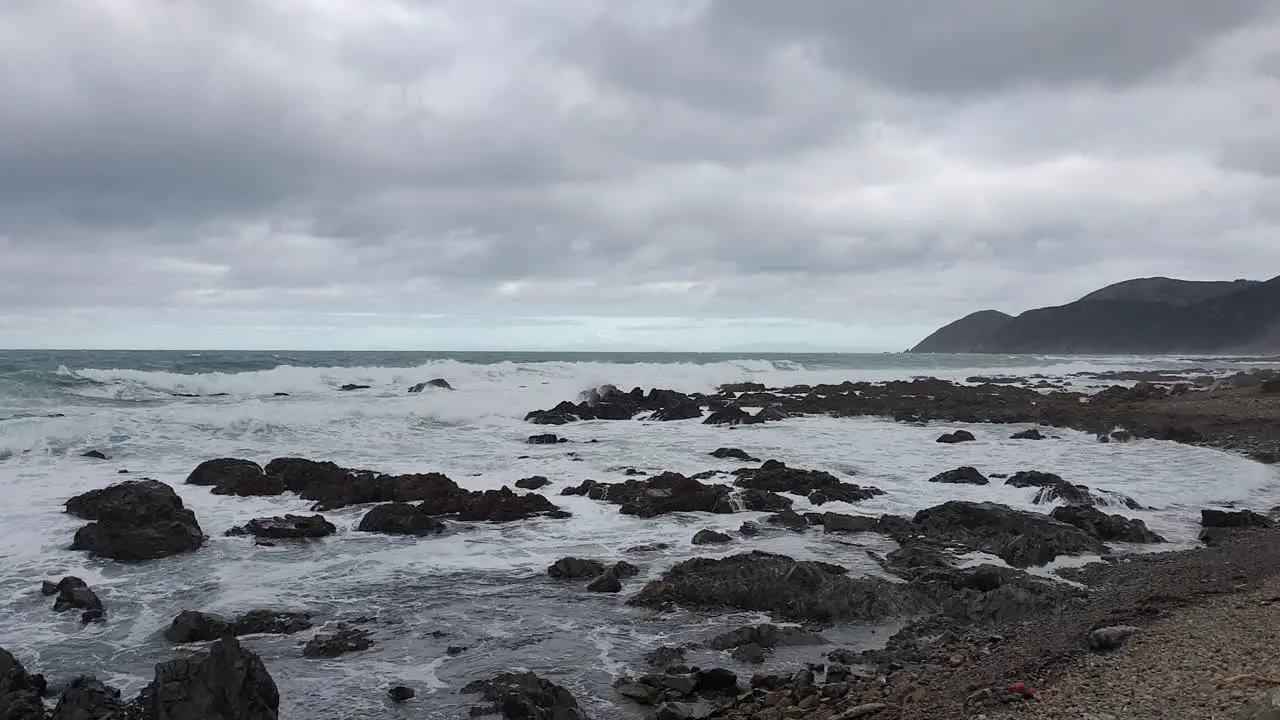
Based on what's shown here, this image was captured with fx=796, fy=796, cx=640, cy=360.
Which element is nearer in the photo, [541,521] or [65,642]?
[65,642]

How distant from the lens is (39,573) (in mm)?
10133

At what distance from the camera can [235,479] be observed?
15.5 metres

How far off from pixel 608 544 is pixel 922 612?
4.76m

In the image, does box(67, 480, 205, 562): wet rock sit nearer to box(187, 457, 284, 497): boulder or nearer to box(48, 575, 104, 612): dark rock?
box(48, 575, 104, 612): dark rock

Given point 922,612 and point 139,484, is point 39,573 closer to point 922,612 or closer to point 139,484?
point 139,484

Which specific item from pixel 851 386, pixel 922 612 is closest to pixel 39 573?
pixel 922 612

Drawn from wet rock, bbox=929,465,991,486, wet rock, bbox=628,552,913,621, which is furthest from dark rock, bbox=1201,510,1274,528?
wet rock, bbox=628,552,913,621

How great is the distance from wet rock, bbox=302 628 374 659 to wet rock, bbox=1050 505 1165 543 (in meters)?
9.82

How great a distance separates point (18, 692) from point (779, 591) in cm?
700

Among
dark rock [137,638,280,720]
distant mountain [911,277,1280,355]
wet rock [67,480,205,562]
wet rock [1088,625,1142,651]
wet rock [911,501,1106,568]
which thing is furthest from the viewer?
A: distant mountain [911,277,1280,355]

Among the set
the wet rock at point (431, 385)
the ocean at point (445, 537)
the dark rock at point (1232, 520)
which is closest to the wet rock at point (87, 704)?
the ocean at point (445, 537)

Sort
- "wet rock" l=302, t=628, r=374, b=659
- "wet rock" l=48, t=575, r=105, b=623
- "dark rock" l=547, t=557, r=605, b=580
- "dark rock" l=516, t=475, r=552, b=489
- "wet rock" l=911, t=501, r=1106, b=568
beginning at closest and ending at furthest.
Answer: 1. "wet rock" l=302, t=628, r=374, b=659
2. "wet rock" l=48, t=575, r=105, b=623
3. "dark rock" l=547, t=557, r=605, b=580
4. "wet rock" l=911, t=501, r=1106, b=568
5. "dark rock" l=516, t=475, r=552, b=489

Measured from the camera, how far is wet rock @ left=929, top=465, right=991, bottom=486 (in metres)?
15.9

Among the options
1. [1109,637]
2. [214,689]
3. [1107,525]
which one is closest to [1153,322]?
[1107,525]
